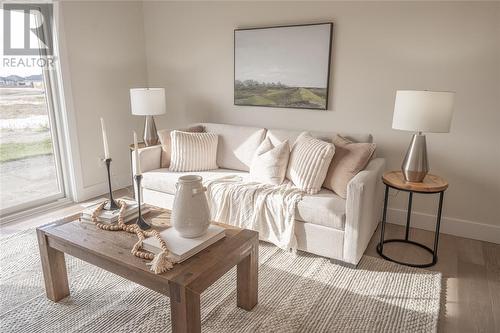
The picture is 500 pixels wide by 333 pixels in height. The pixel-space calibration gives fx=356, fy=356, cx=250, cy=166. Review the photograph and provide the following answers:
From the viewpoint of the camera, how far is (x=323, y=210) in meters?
2.48

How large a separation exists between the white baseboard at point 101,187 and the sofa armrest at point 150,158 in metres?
0.83

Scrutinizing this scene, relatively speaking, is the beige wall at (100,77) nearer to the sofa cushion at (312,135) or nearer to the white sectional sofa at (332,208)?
the white sectional sofa at (332,208)

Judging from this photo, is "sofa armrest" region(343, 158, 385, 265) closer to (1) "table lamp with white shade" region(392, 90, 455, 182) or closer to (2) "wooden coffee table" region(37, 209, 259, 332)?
(1) "table lamp with white shade" region(392, 90, 455, 182)

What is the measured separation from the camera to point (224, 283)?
2285mm

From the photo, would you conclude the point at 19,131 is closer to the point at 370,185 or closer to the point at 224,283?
the point at 224,283

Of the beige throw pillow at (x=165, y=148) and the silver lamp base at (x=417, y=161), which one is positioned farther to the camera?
the beige throw pillow at (x=165, y=148)

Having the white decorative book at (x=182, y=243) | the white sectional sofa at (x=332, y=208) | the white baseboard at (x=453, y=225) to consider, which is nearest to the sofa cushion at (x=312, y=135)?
the white sectional sofa at (x=332, y=208)

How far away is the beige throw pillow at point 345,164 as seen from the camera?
2.65m

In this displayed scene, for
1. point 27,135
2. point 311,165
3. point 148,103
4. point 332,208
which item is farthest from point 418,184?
point 27,135

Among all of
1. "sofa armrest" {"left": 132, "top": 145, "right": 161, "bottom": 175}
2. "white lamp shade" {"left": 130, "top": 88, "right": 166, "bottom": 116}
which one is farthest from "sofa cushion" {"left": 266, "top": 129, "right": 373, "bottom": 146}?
"white lamp shade" {"left": 130, "top": 88, "right": 166, "bottom": 116}

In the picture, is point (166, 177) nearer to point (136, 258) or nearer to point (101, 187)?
point (101, 187)

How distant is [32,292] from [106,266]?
832mm

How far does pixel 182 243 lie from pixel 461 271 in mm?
1980

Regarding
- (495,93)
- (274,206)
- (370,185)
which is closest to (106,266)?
(274,206)
